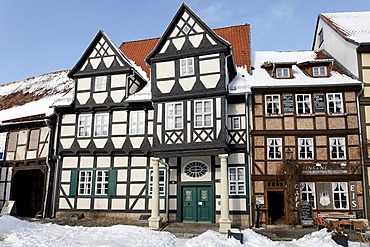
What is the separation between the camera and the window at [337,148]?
16.8 metres

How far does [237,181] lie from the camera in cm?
1695

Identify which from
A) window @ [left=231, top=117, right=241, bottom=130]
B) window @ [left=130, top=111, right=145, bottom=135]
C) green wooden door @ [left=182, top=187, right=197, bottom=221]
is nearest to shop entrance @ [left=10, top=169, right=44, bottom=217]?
window @ [left=130, top=111, right=145, bottom=135]

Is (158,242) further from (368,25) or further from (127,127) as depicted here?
(368,25)

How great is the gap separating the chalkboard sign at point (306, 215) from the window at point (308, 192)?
0.48 meters

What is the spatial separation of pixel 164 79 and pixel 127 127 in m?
3.38

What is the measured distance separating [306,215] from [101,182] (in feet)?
34.3

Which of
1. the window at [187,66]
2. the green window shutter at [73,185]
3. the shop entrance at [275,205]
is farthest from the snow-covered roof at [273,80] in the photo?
the green window shutter at [73,185]

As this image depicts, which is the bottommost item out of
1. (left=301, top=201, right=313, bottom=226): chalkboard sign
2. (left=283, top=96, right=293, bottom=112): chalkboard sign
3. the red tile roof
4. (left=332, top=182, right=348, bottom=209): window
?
(left=301, top=201, right=313, bottom=226): chalkboard sign

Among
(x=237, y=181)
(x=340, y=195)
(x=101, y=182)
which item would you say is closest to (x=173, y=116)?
(x=237, y=181)

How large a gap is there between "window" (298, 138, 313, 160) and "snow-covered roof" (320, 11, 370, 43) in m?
5.68

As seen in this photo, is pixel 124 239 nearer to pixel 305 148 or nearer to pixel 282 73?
pixel 305 148

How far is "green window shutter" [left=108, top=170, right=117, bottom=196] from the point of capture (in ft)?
60.2

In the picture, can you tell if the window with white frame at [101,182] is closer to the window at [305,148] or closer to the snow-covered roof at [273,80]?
the snow-covered roof at [273,80]

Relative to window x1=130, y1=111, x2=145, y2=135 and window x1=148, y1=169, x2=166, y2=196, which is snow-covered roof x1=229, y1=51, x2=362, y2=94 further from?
window x1=148, y1=169, x2=166, y2=196
